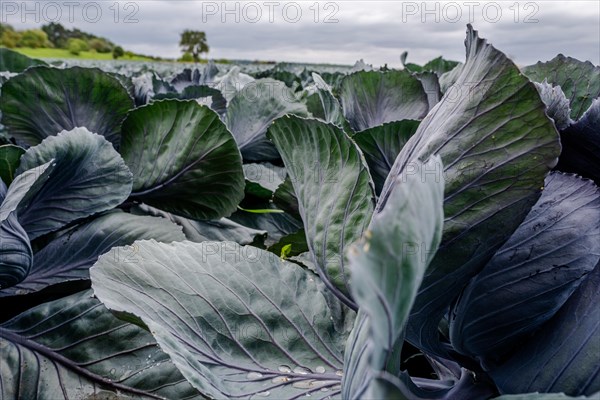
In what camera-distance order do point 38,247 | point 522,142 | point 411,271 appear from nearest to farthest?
point 411,271 → point 522,142 → point 38,247

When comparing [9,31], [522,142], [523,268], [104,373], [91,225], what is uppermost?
[9,31]

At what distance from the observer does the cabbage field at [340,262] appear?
476 mm

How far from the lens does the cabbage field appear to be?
476 millimetres

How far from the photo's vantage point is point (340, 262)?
27.1 inches

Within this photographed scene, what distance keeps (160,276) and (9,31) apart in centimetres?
3009

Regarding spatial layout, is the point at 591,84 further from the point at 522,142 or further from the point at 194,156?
the point at 194,156

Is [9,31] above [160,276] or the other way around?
above

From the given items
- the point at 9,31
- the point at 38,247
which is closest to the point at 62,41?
the point at 9,31

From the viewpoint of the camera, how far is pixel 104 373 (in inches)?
32.0

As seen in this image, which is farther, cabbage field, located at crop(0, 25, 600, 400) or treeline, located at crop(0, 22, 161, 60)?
treeline, located at crop(0, 22, 161, 60)

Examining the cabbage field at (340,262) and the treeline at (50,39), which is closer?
the cabbage field at (340,262)

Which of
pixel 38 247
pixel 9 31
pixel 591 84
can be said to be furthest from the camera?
pixel 9 31

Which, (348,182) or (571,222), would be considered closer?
(571,222)

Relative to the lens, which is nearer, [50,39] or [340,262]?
[340,262]
